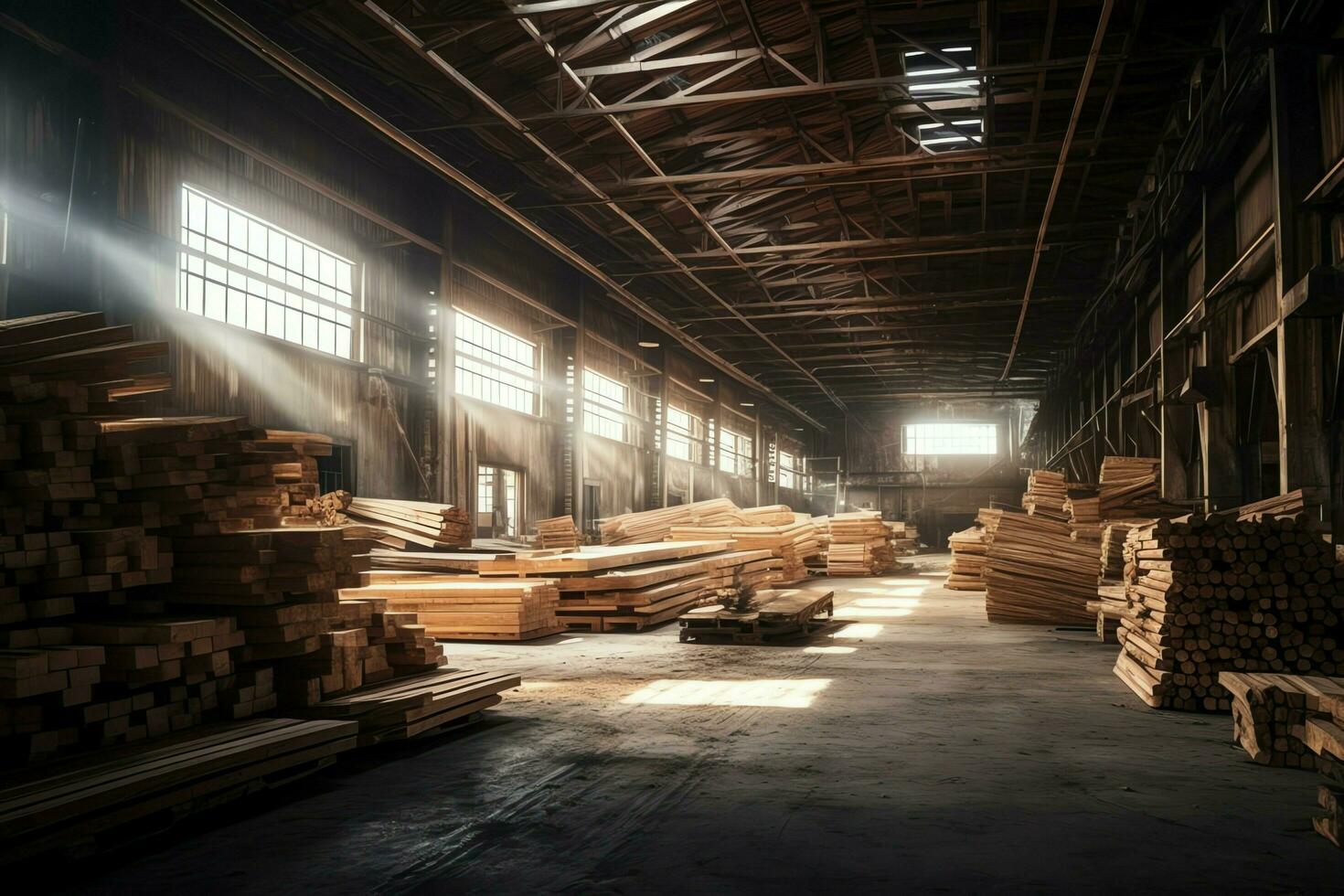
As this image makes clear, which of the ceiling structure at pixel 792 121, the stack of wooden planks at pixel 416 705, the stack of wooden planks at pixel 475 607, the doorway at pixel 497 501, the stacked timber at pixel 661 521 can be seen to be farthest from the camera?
the stacked timber at pixel 661 521

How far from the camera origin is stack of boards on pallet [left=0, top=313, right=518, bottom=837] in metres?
4.88

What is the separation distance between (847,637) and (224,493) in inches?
341

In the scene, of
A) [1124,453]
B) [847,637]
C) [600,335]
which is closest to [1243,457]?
[847,637]

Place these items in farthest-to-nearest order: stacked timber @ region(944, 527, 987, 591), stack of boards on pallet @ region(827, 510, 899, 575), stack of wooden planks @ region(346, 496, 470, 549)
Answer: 1. stack of boards on pallet @ region(827, 510, 899, 575)
2. stacked timber @ region(944, 527, 987, 591)
3. stack of wooden planks @ region(346, 496, 470, 549)

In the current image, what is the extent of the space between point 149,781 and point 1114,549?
1177 cm

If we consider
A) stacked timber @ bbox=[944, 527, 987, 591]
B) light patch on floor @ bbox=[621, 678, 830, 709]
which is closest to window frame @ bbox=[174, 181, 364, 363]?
light patch on floor @ bbox=[621, 678, 830, 709]

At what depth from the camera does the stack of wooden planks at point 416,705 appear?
6172 millimetres

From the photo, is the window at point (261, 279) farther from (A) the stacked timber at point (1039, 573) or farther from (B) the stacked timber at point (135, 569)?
(A) the stacked timber at point (1039, 573)

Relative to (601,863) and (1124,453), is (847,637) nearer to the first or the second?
(601,863)

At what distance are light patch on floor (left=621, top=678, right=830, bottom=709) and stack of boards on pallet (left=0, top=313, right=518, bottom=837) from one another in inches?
99.1

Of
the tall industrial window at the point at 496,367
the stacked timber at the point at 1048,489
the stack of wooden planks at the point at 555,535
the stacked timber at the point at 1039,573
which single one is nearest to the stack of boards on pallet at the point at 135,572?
the stacked timber at the point at 1039,573

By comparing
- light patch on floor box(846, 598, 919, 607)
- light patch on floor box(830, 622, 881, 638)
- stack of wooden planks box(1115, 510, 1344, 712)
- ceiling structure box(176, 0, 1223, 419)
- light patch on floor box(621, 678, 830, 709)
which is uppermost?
ceiling structure box(176, 0, 1223, 419)

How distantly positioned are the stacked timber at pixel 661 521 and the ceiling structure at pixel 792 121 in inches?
221

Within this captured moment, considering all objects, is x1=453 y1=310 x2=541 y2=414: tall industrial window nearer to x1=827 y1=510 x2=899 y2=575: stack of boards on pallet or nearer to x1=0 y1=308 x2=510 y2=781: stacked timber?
x1=827 y1=510 x2=899 y2=575: stack of boards on pallet
